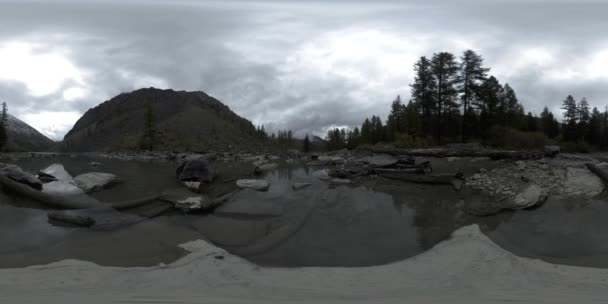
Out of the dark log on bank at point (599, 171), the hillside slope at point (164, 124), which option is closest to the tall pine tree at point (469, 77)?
the dark log on bank at point (599, 171)

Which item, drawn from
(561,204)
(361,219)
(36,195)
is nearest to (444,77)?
(561,204)

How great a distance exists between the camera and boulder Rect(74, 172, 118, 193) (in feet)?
32.0

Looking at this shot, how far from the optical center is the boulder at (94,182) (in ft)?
32.0

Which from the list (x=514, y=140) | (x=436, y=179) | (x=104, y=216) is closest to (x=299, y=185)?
(x=436, y=179)

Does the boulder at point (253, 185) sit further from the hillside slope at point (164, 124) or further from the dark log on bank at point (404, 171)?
the hillside slope at point (164, 124)

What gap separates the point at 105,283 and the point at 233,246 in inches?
98.2

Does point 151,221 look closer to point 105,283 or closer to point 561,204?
point 105,283

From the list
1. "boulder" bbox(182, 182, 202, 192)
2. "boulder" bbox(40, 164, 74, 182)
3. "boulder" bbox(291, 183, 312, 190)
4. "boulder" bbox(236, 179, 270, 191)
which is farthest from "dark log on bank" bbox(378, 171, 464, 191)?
"boulder" bbox(40, 164, 74, 182)

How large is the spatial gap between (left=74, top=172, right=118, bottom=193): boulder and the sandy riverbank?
17.0 ft

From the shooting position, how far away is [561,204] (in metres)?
8.30

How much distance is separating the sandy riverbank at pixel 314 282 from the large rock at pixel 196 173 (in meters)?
5.34

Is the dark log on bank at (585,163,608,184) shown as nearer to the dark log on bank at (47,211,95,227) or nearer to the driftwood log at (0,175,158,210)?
the driftwood log at (0,175,158,210)

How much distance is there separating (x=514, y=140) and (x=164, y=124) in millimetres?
143199

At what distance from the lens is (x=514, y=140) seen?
30.0 metres
